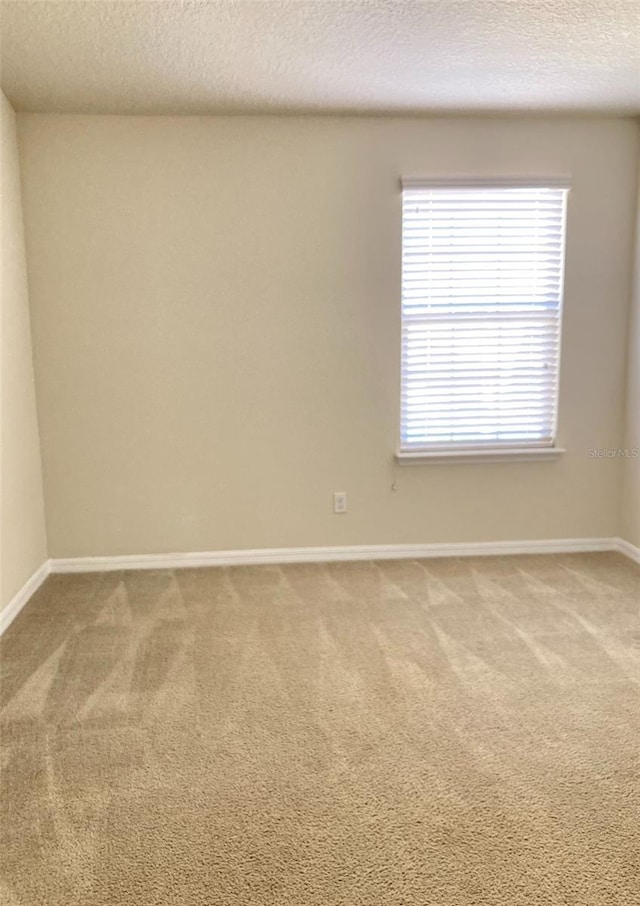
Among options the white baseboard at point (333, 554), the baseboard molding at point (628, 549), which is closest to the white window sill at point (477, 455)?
the white baseboard at point (333, 554)

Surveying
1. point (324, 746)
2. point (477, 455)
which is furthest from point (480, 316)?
point (324, 746)

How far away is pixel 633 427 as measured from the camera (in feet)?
12.4

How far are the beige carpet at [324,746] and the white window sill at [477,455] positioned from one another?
0.76m

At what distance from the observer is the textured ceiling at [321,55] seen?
8.02ft

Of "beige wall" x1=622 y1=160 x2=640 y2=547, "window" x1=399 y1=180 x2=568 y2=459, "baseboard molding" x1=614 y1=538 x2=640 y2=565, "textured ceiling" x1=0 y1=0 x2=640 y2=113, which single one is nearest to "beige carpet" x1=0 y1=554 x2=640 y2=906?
"baseboard molding" x1=614 y1=538 x2=640 y2=565

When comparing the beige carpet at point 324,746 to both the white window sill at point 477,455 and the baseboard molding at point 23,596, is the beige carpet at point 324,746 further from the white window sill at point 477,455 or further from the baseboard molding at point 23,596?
the white window sill at point 477,455

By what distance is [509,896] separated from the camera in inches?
59.2

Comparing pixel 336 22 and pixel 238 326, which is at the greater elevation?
pixel 336 22

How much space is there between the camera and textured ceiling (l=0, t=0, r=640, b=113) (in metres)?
2.45

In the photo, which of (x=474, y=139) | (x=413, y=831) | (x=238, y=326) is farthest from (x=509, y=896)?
(x=474, y=139)

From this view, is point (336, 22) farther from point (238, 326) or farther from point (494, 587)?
point (494, 587)

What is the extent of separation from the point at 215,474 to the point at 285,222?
145 cm

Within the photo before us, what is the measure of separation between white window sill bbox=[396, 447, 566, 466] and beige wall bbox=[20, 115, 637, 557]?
7cm

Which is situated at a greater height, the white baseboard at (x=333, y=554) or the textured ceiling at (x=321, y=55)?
the textured ceiling at (x=321, y=55)
